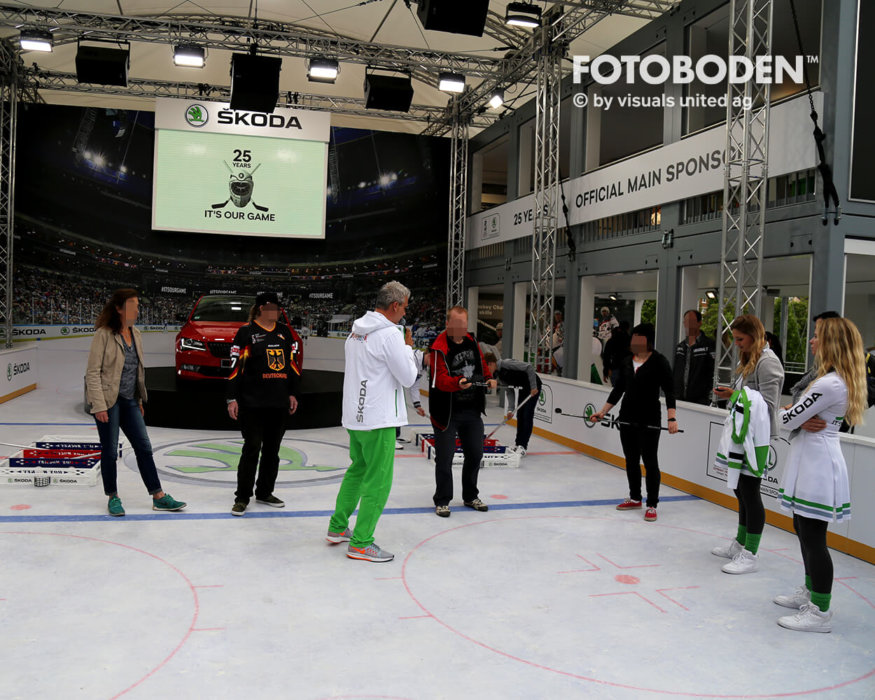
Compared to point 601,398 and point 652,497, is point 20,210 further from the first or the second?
point 652,497

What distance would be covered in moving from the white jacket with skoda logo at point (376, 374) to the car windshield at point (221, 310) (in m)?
6.96

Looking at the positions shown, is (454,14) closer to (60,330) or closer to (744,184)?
(744,184)

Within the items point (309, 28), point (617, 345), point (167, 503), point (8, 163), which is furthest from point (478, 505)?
point (8, 163)

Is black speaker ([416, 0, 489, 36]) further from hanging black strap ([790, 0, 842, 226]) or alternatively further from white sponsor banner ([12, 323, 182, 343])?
white sponsor banner ([12, 323, 182, 343])

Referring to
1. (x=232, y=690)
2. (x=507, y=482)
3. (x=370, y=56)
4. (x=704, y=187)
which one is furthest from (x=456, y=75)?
(x=232, y=690)

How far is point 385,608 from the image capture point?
3.55m

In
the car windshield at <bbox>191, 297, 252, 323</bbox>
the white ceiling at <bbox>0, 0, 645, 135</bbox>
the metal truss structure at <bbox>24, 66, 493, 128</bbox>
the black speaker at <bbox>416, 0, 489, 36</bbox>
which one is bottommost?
the car windshield at <bbox>191, 297, 252, 323</bbox>

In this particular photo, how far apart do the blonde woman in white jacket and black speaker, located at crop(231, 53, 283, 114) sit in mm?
9238

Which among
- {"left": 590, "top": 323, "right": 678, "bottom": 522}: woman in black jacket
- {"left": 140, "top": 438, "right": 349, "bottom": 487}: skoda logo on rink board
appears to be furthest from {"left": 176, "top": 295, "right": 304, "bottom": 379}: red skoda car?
{"left": 590, "top": 323, "right": 678, "bottom": 522}: woman in black jacket

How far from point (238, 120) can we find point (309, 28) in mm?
2640

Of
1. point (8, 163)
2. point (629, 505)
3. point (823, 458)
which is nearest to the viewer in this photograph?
point (823, 458)

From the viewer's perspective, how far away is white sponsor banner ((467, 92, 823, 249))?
762 cm

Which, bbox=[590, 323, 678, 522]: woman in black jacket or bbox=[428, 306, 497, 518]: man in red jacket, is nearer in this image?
bbox=[428, 306, 497, 518]: man in red jacket

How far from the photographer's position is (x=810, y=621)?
3469 mm
